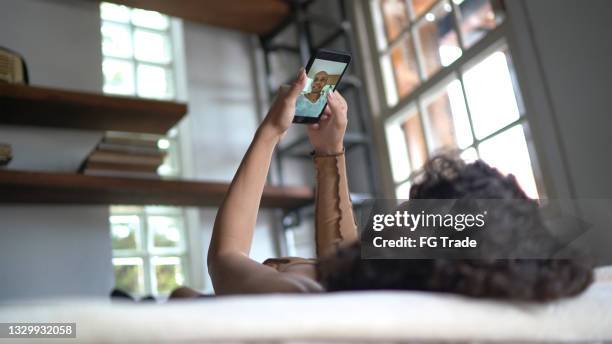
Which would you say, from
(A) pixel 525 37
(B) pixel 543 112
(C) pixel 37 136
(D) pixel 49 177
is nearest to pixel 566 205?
(B) pixel 543 112

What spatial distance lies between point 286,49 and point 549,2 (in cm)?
130

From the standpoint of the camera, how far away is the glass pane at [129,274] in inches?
85.0

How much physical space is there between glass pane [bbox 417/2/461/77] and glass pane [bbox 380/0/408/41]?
0.13 m

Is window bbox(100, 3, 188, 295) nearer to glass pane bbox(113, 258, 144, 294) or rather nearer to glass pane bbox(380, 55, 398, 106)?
glass pane bbox(113, 258, 144, 294)

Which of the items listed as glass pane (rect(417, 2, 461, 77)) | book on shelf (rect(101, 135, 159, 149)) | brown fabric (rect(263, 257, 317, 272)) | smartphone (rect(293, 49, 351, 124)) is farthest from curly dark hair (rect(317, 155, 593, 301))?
glass pane (rect(417, 2, 461, 77))

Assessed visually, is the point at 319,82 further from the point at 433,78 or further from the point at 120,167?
the point at 433,78

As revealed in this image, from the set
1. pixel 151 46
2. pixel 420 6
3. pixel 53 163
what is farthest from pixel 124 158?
pixel 420 6

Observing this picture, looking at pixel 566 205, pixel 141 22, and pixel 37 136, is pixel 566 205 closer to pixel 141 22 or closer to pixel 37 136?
pixel 37 136

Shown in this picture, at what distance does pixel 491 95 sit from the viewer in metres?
2.00

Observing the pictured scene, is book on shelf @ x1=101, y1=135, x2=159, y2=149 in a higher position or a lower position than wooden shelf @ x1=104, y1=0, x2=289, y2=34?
lower

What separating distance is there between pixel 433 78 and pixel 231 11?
0.93 meters

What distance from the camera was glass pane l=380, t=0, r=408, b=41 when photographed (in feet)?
8.02

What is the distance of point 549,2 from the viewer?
5.54ft

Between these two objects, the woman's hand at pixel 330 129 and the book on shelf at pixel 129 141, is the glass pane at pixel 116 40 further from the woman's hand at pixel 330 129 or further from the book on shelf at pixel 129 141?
the woman's hand at pixel 330 129
